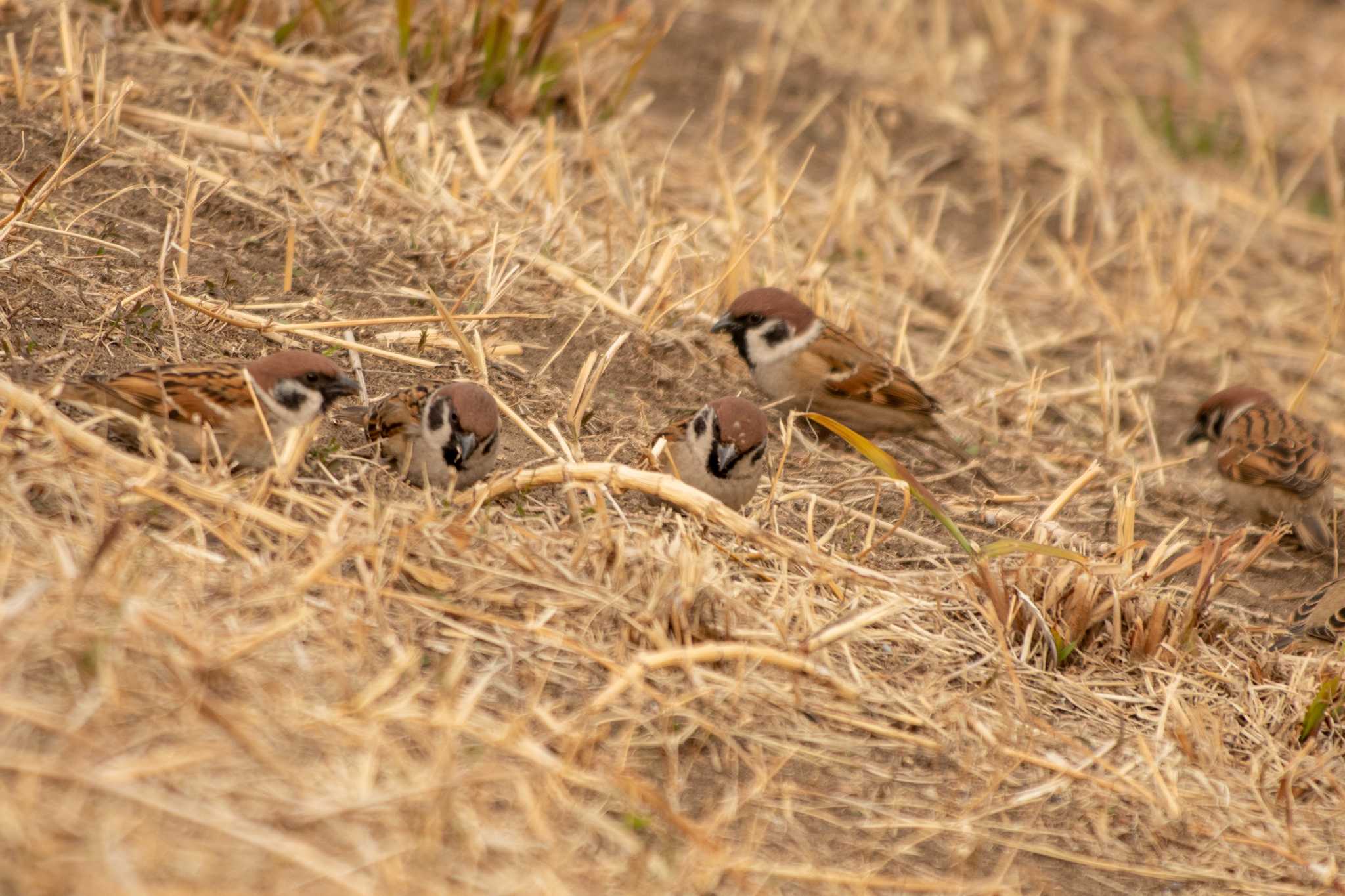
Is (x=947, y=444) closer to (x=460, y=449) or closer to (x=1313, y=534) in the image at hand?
(x=1313, y=534)

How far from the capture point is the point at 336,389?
4.16 metres

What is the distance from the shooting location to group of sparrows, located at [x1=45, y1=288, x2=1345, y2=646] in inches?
Result: 154

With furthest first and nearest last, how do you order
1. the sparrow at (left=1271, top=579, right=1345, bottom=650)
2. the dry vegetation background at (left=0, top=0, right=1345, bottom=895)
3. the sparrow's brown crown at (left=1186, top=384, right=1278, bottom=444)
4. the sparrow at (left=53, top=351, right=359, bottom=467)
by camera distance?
the sparrow's brown crown at (left=1186, top=384, right=1278, bottom=444), the sparrow at (left=1271, top=579, right=1345, bottom=650), the sparrow at (left=53, top=351, right=359, bottom=467), the dry vegetation background at (left=0, top=0, right=1345, bottom=895)

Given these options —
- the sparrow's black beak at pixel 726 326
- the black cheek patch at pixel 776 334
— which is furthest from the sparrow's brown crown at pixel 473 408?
the black cheek patch at pixel 776 334

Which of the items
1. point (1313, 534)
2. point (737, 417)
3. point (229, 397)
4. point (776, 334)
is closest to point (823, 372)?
point (776, 334)

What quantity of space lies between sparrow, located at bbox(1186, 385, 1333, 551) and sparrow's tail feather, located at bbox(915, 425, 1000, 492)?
1.11 metres

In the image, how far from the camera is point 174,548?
A: 3318 mm

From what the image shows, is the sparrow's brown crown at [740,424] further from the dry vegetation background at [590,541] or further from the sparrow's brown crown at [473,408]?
the sparrow's brown crown at [473,408]

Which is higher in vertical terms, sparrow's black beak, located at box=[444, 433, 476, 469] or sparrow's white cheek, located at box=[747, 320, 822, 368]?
sparrow's black beak, located at box=[444, 433, 476, 469]

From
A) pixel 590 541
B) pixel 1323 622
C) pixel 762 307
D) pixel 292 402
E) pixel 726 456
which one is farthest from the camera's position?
pixel 762 307

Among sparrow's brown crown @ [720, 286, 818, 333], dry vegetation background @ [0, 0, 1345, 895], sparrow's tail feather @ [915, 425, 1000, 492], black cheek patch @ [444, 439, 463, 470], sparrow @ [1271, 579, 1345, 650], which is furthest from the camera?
sparrow's tail feather @ [915, 425, 1000, 492]

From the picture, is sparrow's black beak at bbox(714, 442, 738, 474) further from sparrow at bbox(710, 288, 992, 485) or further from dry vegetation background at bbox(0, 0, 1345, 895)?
sparrow at bbox(710, 288, 992, 485)

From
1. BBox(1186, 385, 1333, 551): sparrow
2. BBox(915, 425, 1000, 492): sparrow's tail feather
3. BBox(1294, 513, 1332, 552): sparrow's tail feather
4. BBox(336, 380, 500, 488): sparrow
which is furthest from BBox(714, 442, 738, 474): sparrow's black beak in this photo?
BBox(1294, 513, 1332, 552): sparrow's tail feather

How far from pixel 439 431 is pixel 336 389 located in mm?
336
